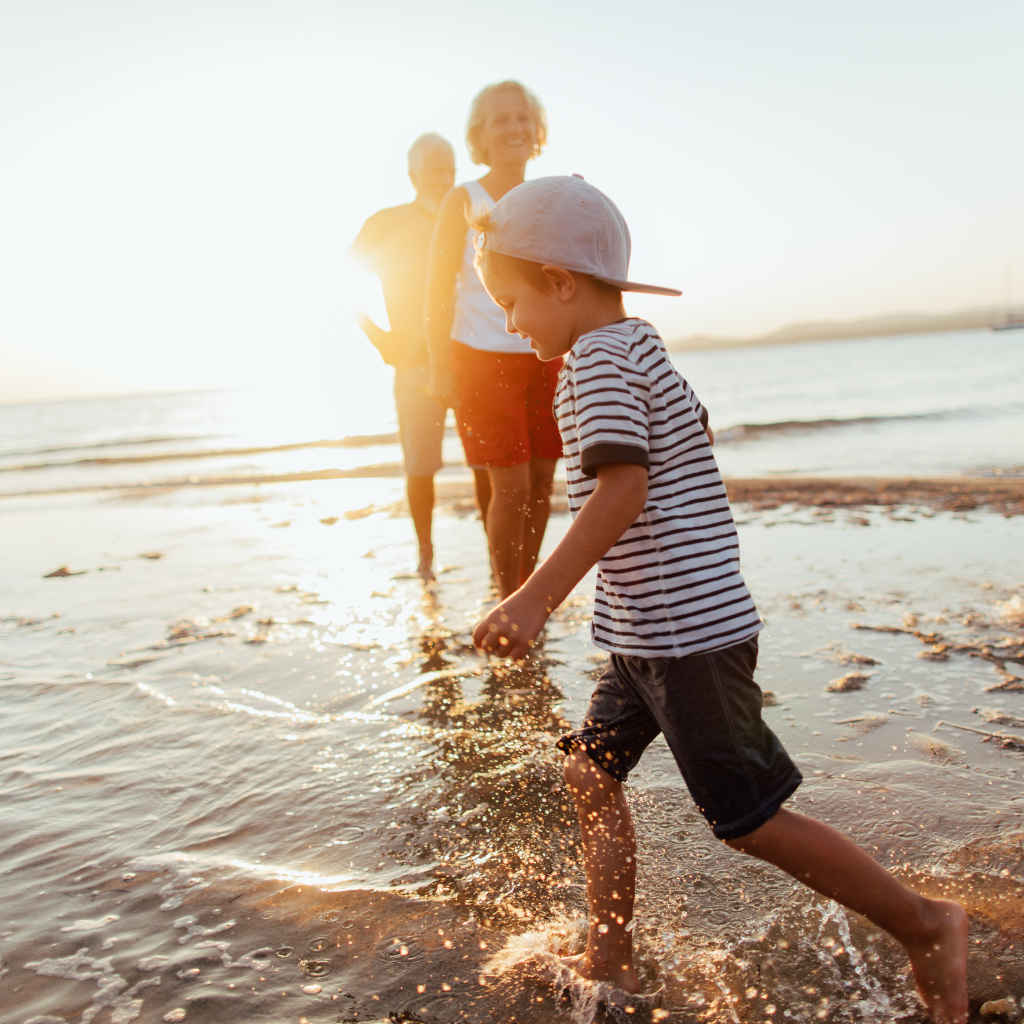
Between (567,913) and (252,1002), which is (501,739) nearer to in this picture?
(567,913)

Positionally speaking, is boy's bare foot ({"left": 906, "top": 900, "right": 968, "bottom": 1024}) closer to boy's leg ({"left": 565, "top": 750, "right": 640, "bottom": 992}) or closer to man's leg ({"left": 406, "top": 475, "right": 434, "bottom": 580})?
boy's leg ({"left": 565, "top": 750, "right": 640, "bottom": 992})

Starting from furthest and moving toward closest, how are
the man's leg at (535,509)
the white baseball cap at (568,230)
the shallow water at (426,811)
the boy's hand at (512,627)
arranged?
the man's leg at (535,509)
the shallow water at (426,811)
the white baseball cap at (568,230)
the boy's hand at (512,627)

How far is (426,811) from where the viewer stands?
2473mm

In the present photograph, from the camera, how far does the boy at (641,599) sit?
1502 mm

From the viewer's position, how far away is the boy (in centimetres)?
150

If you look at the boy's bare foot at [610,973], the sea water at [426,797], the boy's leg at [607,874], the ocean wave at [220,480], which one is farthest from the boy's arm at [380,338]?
the ocean wave at [220,480]

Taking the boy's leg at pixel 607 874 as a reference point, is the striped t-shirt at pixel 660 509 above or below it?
above

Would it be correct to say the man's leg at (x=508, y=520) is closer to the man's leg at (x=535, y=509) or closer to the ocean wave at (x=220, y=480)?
the man's leg at (x=535, y=509)

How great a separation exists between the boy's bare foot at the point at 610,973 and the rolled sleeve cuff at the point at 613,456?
960mm

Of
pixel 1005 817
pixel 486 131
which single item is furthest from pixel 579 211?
pixel 486 131

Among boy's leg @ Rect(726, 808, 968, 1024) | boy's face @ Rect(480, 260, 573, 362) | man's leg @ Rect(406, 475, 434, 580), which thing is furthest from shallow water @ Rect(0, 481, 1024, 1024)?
boy's face @ Rect(480, 260, 573, 362)

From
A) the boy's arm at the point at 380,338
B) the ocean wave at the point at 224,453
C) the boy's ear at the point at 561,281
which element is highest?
the boy's arm at the point at 380,338

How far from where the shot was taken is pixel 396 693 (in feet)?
11.3

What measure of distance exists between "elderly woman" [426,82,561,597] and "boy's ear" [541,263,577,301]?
1.77 meters
